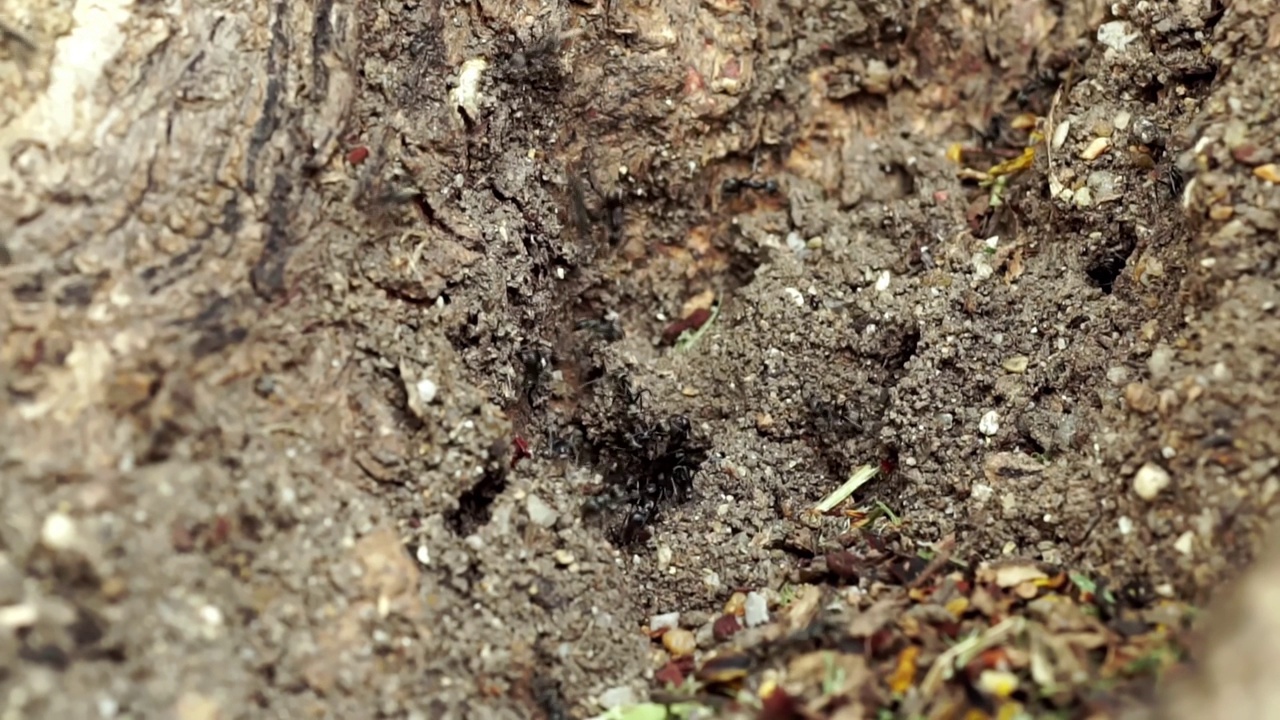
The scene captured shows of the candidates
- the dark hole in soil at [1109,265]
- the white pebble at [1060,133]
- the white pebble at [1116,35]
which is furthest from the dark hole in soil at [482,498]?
the white pebble at [1116,35]

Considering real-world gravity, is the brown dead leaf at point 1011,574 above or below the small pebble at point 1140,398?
below

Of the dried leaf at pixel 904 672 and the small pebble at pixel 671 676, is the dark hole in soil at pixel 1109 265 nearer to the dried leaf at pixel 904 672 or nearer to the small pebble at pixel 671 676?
the dried leaf at pixel 904 672

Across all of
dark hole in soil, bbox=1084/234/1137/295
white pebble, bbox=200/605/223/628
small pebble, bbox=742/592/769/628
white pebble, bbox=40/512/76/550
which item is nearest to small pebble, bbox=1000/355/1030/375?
dark hole in soil, bbox=1084/234/1137/295

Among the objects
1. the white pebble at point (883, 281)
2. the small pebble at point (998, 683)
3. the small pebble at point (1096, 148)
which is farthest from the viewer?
the white pebble at point (883, 281)

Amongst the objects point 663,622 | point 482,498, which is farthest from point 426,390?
point 663,622

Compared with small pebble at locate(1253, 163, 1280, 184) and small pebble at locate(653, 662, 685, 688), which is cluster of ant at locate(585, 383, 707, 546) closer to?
small pebble at locate(653, 662, 685, 688)

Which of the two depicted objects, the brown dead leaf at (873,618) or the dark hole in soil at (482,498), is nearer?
the brown dead leaf at (873,618)
